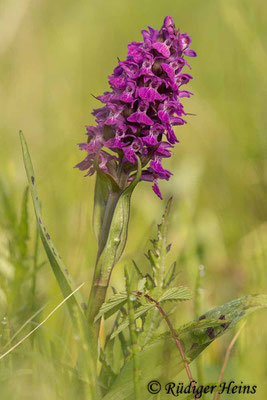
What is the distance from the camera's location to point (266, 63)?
3980mm

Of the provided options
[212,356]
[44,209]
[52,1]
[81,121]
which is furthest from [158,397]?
[52,1]

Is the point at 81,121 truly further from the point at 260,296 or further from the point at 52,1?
the point at 260,296

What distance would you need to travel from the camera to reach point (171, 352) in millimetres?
1694

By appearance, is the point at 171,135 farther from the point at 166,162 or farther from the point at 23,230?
the point at 166,162

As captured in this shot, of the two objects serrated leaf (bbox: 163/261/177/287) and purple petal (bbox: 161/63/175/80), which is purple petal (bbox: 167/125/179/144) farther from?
serrated leaf (bbox: 163/261/177/287)

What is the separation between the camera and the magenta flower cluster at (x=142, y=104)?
1798mm

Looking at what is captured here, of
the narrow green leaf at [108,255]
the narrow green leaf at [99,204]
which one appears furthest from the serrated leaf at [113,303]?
the narrow green leaf at [99,204]

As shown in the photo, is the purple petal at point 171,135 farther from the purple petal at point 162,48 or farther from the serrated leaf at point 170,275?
the serrated leaf at point 170,275

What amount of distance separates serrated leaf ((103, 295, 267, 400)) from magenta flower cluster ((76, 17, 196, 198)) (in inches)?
20.8

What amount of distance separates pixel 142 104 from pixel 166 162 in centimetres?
277

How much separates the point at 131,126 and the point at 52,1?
17.4 ft

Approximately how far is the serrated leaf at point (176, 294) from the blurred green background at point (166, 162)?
0.33 m

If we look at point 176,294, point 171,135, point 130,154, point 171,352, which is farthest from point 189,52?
point 171,352

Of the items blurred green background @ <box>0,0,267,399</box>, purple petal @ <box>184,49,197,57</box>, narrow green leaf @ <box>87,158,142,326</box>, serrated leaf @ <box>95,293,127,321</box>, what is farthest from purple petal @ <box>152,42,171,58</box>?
blurred green background @ <box>0,0,267,399</box>
